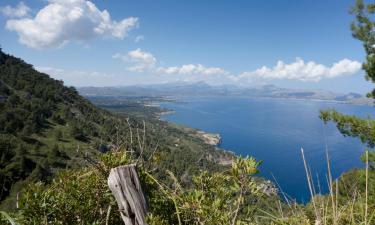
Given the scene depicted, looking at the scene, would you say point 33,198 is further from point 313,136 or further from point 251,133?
point 251,133

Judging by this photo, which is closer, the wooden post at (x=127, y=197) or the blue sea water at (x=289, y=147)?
the wooden post at (x=127, y=197)

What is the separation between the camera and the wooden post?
2234 millimetres

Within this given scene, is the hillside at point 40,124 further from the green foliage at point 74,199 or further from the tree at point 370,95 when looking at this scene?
the green foliage at point 74,199

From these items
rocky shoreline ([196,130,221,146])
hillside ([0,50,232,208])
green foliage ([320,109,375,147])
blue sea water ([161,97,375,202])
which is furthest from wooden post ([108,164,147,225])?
rocky shoreline ([196,130,221,146])

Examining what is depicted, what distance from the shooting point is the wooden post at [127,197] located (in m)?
2.23

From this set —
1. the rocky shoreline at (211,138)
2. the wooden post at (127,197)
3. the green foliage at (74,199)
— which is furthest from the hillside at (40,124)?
the wooden post at (127,197)

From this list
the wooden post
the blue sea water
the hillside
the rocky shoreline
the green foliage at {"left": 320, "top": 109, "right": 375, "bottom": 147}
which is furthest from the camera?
the rocky shoreline

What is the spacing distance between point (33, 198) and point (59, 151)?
6617 cm

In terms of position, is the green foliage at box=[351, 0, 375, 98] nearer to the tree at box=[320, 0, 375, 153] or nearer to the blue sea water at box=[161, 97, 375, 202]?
the tree at box=[320, 0, 375, 153]

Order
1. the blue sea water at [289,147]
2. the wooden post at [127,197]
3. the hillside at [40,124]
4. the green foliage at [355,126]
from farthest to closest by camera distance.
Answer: the blue sea water at [289,147] < the hillside at [40,124] < the green foliage at [355,126] < the wooden post at [127,197]

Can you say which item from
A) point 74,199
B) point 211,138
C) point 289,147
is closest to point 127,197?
point 74,199

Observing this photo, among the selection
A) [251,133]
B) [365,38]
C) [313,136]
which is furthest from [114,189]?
[251,133]

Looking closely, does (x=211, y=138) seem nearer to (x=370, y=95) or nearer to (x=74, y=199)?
(x=370, y=95)

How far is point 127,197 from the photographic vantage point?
225 cm
